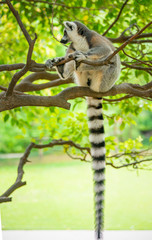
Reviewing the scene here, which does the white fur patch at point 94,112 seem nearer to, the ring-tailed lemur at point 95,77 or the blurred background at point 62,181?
the ring-tailed lemur at point 95,77

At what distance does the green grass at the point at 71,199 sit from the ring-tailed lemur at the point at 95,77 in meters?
1.93

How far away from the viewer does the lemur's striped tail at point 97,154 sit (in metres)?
2.40

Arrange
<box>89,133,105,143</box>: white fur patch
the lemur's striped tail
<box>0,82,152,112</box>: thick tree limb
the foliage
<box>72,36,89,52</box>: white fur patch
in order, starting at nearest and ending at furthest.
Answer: <box>0,82,152,112</box>: thick tree limb → the lemur's striped tail → <box>89,133,105,143</box>: white fur patch → <box>72,36,89,52</box>: white fur patch → the foliage

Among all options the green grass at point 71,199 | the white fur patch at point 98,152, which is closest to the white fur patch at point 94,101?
the white fur patch at point 98,152

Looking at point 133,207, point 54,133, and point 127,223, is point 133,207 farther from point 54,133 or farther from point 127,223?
point 54,133

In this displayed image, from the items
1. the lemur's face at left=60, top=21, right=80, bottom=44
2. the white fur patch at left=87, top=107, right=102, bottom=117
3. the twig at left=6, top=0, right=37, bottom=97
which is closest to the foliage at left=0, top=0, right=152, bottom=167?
the lemur's face at left=60, top=21, right=80, bottom=44

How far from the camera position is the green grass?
14.1 feet

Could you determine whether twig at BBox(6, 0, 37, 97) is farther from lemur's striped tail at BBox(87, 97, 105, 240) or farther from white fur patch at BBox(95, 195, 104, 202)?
white fur patch at BBox(95, 195, 104, 202)

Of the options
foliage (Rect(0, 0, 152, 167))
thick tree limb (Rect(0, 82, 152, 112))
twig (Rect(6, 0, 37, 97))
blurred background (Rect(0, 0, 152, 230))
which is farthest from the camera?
blurred background (Rect(0, 0, 152, 230))

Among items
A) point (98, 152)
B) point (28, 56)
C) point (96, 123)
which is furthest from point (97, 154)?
point (28, 56)

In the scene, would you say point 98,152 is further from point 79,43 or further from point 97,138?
point 79,43

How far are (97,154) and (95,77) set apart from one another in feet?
1.93

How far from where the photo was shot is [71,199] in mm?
4684

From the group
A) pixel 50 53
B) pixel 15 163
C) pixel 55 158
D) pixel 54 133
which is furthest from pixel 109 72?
pixel 15 163
